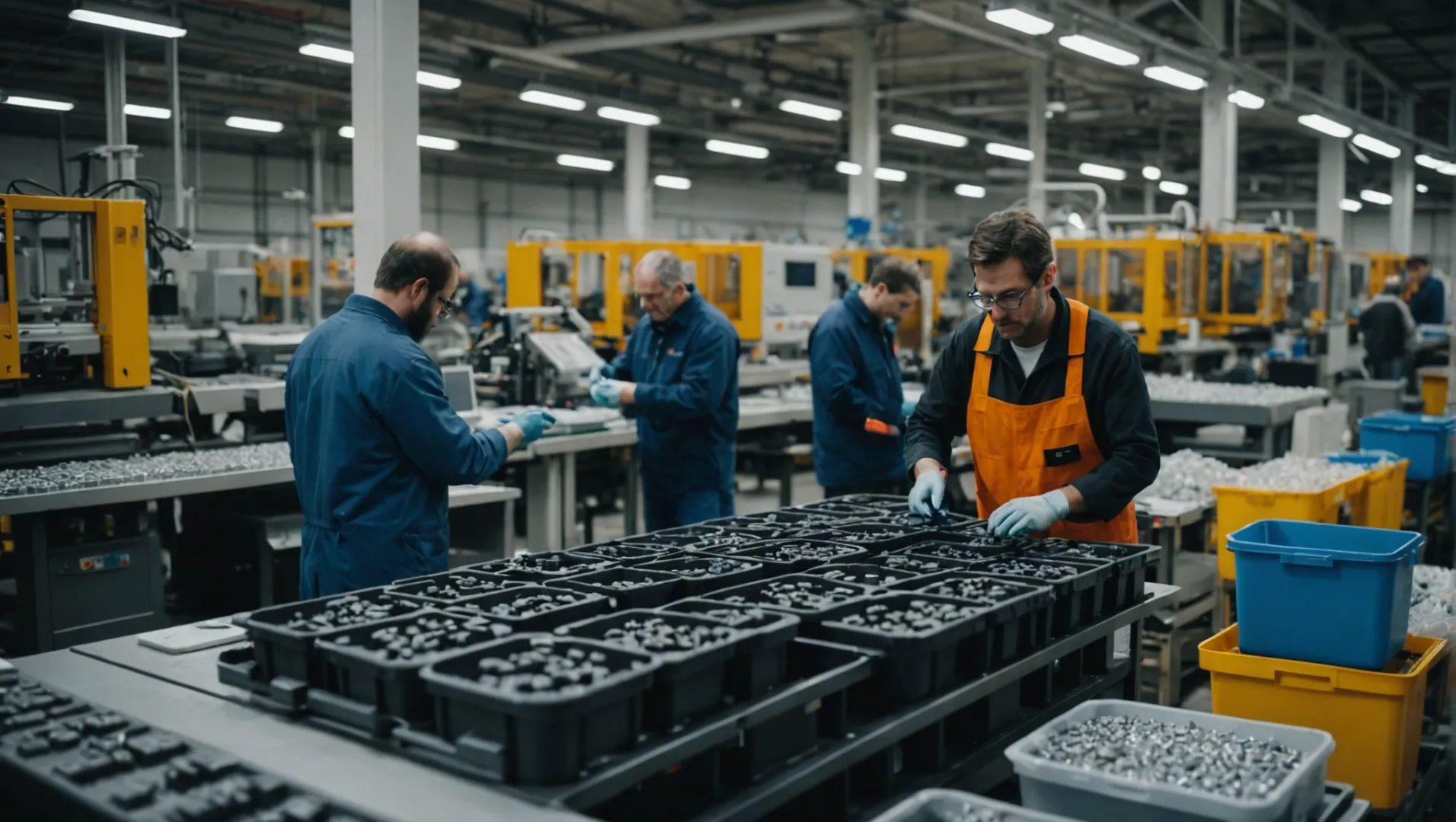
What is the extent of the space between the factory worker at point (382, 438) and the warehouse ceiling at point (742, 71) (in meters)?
4.79

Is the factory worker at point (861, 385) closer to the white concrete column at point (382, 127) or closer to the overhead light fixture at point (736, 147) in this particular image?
the white concrete column at point (382, 127)

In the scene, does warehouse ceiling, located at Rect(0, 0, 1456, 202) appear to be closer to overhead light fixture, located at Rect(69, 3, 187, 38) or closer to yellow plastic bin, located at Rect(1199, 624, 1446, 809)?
overhead light fixture, located at Rect(69, 3, 187, 38)

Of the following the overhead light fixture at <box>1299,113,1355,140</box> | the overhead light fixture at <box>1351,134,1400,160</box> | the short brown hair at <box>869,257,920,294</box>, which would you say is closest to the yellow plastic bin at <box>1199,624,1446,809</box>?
the short brown hair at <box>869,257,920,294</box>

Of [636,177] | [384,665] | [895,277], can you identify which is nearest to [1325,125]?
[636,177]

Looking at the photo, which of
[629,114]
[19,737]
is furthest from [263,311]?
[19,737]

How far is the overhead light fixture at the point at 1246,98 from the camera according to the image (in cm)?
880

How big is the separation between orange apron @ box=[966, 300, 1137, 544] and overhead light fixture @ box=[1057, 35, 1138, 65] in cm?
471

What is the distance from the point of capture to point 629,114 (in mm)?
9766

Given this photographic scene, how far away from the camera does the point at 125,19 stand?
6.05 metres

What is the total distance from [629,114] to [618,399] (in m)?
6.04

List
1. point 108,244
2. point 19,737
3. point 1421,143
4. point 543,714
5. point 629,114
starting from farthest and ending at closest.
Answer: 1. point 1421,143
2. point 629,114
3. point 108,244
4. point 19,737
5. point 543,714

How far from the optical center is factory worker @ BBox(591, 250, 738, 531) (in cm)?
405

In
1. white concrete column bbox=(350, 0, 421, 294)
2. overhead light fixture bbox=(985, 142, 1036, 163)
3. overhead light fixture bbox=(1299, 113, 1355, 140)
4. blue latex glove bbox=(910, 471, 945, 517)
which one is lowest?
blue latex glove bbox=(910, 471, 945, 517)

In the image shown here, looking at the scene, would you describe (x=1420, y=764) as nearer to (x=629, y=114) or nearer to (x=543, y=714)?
(x=543, y=714)
